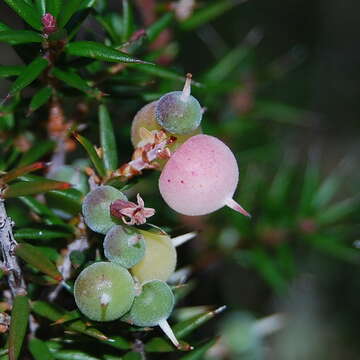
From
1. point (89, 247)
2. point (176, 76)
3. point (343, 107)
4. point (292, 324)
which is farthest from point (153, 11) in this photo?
point (292, 324)

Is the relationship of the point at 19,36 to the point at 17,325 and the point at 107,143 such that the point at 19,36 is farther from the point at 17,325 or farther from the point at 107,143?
the point at 17,325

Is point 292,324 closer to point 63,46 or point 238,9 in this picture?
point 238,9

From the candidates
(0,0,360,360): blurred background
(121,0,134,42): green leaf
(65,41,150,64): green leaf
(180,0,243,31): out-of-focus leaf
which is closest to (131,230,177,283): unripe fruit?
(0,0,360,360): blurred background

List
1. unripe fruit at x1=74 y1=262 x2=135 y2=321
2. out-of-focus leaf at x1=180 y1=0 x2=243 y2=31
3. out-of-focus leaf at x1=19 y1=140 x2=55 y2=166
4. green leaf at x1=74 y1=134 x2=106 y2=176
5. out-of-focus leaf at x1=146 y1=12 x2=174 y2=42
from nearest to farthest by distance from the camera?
unripe fruit at x1=74 y1=262 x2=135 y2=321, green leaf at x1=74 y1=134 x2=106 y2=176, out-of-focus leaf at x1=19 y1=140 x2=55 y2=166, out-of-focus leaf at x1=146 y1=12 x2=174 y2=42, out-of-focus leaf at x1=180 y1=0 x2=243 y2=31

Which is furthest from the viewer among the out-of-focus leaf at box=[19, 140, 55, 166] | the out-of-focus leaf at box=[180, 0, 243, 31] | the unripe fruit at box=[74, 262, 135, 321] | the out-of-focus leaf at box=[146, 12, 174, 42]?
the out-of-focus leaf at box=[180, 0, 243, 31]

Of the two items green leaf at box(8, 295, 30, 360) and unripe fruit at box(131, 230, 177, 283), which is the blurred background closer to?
unripe fruit at box(131, 230, 177, 283)

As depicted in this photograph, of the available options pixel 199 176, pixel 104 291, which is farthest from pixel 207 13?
pixel 104 291
